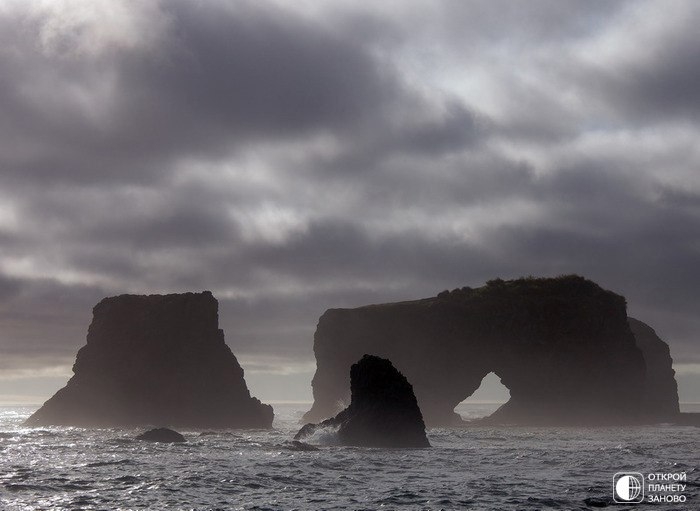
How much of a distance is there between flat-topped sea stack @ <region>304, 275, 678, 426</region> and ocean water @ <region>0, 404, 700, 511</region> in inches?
2097

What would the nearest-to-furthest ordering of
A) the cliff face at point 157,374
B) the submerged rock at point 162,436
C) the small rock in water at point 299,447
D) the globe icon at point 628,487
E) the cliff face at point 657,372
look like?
the globe icon at point 628,487 → the small rock in water at point 299,447 → the submerged rock at point 162,436 → the cliff face at point 157,374 → the cliff face at point 657,372

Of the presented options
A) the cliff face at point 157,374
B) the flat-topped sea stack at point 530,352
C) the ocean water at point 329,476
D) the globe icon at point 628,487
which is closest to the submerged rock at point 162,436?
the ocean water at point 329,476

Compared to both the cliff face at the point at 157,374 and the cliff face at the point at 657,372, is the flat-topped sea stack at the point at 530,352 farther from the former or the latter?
the cliff face at the point at 157,374

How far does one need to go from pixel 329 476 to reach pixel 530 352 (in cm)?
7866

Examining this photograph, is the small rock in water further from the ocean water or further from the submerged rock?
the submerged rock

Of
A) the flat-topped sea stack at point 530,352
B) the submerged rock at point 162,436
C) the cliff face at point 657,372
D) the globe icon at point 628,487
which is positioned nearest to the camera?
the globe icon at point 628,487

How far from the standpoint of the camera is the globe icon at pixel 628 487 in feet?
112

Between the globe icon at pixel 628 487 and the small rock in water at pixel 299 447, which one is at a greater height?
the small rock in water at pixel 299 447

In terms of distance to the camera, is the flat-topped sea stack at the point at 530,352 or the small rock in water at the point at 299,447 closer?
the small rock in water at the point at 299,447

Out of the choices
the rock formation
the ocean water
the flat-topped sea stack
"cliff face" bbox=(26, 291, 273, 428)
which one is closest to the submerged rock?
the ocean water

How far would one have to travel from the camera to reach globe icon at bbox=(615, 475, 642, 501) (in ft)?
112

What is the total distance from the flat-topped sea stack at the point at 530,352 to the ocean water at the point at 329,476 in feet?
175

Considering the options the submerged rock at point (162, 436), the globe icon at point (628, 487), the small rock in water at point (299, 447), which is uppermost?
the submerged rock at point (162, 436)

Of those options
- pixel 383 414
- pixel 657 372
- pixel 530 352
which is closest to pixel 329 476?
pixel 383 414
